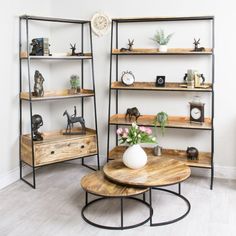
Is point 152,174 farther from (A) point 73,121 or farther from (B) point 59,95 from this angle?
(B) point 59,95

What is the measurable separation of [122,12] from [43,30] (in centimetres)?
105

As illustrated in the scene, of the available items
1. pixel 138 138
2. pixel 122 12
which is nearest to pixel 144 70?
pixel 122 12

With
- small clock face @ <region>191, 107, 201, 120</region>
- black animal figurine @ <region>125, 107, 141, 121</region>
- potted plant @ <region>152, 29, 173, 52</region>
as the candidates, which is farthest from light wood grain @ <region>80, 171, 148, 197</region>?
potted plant @ <region>152, 29, 173, 52</region>

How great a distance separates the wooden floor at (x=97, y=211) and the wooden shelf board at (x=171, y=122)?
2.17 feet

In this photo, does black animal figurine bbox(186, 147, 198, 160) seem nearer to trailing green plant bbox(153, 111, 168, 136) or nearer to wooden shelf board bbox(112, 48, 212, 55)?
trailing green plant bbox(153, 111, 168, 136)

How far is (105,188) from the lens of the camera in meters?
3.14

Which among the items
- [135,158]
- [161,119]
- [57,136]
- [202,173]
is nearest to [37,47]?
[57,136]

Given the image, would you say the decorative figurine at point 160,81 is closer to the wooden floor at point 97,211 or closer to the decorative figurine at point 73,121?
the decorative figurine at point 73,121

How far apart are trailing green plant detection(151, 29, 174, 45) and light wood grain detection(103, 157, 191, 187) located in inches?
56.6

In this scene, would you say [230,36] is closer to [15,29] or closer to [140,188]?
[140,188]

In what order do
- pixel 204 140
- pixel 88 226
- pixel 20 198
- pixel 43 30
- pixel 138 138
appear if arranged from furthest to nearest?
pixel 43 30 → pixel 204 140 → pixel 20 198 → pixel 138 138 → pixel 88 226

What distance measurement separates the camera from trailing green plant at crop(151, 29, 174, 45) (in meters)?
4.24

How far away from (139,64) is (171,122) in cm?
84

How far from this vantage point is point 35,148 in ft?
13.1
